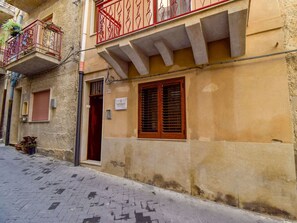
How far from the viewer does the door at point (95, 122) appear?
6.35 meters

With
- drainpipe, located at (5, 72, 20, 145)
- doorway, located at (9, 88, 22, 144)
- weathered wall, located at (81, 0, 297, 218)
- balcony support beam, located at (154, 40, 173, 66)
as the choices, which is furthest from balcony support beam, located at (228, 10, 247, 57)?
drainpipe, located at (5, 72, 20, 145)

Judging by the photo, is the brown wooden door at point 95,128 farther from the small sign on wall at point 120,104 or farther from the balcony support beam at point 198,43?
the balcony support beam at point 198,43

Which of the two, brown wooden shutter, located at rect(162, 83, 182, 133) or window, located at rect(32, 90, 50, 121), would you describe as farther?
window, located at rect(32, 90, 50, 121)

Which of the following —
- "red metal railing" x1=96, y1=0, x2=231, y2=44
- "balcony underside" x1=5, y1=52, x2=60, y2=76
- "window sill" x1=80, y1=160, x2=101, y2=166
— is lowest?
"window sill" x1=80, y1=160, x2=101, y2=166

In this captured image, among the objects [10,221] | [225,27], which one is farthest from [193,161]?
[10,221]

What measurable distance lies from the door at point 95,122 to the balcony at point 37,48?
2397 millimetres

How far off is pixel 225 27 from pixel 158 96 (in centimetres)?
213

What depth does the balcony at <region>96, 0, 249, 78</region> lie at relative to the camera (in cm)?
339

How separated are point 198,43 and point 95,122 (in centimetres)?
436

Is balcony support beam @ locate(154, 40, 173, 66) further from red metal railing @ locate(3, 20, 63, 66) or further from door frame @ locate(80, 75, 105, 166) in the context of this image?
red metal railing @ locate(3, 20, 63, 66)

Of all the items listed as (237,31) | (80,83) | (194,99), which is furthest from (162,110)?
(80,83)

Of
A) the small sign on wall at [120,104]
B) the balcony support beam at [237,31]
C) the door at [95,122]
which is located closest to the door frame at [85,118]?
the door at [95,122]

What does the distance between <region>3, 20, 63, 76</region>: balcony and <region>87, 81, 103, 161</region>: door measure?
7.86 ft

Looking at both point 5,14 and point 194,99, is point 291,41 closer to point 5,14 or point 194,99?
point 194,99
